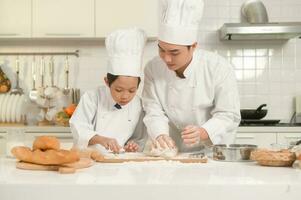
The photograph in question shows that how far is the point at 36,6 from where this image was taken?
3686 mm

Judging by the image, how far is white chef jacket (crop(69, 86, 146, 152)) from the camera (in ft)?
7.40

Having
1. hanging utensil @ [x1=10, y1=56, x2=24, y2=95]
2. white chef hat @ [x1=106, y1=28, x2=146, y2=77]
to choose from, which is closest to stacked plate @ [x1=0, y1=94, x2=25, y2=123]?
hanging utensil @ [x1=10, y1=56, x2=24, y2=95]

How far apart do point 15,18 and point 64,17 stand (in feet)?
1.29

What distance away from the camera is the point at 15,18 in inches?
145

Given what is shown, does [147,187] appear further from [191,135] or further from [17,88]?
[17,88]

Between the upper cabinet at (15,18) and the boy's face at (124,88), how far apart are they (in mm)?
1831

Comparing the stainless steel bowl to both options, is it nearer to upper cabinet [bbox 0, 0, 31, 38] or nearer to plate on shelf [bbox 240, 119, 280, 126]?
plate on shelf [bbox 240, 119, 280, 126]

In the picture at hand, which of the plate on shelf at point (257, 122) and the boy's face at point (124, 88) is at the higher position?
the boy's face at point (124, 88)

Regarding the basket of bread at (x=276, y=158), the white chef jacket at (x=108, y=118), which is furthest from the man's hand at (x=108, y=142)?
the basket of bread at (x=276, y=158)

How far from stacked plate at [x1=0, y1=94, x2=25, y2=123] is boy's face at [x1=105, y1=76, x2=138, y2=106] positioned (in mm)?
1854

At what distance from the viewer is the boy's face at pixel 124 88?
6.78 feet

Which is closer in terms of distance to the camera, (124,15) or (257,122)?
(257,122)

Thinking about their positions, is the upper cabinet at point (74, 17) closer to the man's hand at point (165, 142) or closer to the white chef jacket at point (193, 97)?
the white chef jacket at point (193, 97)

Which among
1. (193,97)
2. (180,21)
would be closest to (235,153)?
(193,97)
